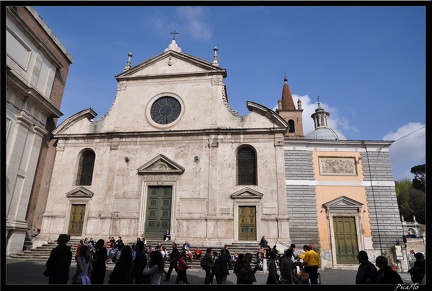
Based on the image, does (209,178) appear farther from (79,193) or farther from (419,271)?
(419,271)

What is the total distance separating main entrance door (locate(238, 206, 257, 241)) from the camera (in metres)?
A: 15.8

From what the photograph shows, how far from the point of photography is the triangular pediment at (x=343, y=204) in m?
17.4

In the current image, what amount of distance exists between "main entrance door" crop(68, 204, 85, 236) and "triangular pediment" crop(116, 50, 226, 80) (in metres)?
8.63

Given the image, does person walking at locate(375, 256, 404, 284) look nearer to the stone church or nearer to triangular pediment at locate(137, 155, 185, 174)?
the stone church

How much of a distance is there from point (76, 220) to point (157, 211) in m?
4.70

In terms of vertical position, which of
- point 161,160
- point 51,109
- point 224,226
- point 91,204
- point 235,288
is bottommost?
point 235,288

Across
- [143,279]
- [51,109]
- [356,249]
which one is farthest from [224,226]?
[51,109]

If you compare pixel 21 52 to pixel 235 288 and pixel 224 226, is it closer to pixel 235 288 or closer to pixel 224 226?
pixel 224 226

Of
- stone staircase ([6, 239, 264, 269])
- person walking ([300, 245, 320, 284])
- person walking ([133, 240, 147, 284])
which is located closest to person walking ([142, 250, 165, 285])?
person walking ([133, 240, 147, 284])

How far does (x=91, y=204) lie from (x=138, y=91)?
758 cm

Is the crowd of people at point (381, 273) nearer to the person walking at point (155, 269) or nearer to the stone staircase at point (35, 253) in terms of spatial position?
the person walking at point (155, 269)

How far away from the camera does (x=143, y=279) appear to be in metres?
6.08

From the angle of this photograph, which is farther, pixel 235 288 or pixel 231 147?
pixel 231 147

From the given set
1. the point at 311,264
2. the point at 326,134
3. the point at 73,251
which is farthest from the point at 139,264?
the point at 326,134
